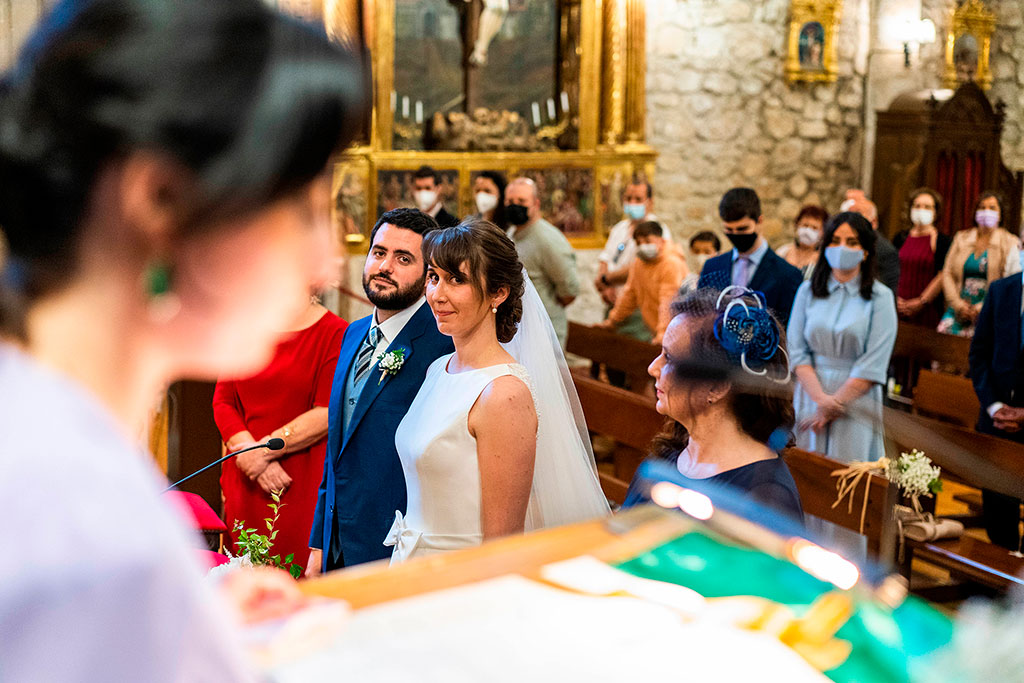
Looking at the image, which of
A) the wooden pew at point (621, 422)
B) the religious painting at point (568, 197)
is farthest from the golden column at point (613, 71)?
the wooden pew at point (621, 422)

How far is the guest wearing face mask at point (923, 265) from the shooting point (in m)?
9.40

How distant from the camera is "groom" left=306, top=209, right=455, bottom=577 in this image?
3.20 meters

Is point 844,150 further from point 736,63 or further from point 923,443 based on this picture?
point 923,443

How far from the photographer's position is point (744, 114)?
456 inches

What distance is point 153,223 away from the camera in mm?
586

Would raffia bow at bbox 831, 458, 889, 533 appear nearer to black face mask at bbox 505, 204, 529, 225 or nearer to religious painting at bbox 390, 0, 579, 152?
black face mask at bbox 505, 204, 529, 225

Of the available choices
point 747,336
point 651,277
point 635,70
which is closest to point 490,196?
point 651,277

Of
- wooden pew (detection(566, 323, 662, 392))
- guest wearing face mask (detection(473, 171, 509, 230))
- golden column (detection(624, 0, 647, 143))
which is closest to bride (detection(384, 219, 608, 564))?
wooden pew (detection(566, 323, 662, 392))

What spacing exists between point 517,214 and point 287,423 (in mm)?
3497

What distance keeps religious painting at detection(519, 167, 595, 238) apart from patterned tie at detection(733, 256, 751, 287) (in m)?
4.03

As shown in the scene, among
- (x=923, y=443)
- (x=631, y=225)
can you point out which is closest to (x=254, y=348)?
(x=923, y=443)

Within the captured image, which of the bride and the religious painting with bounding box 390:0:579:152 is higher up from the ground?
the religious painting with bounding box 390:0:579:152

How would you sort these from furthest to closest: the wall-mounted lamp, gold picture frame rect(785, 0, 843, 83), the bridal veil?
the wall-mounted lamp → gold picture frame rect(785, 0, 843, 83) → the bridal veil

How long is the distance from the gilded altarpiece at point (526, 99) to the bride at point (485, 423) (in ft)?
21.7
